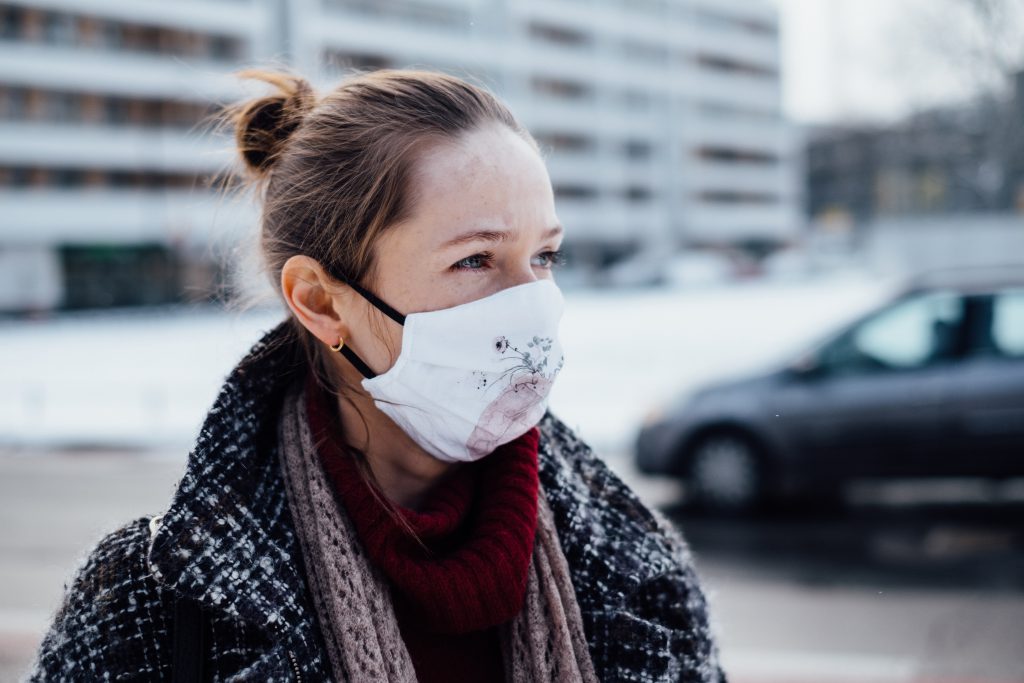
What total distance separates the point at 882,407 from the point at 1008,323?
1050mm

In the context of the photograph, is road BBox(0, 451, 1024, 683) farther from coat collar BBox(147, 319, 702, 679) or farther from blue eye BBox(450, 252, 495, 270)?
blue eye BBox(450, 252, 495, 270)

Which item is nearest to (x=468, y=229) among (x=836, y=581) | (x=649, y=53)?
(x=836, y=581)

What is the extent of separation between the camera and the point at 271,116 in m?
1.78

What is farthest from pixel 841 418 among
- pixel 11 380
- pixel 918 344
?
pixel 11 380

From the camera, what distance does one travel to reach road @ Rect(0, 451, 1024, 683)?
4766 millimetres

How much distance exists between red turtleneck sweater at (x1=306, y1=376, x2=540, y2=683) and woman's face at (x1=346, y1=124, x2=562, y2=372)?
0.25 metres

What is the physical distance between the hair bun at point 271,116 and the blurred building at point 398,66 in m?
23.9

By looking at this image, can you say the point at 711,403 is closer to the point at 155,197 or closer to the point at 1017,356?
the point at 1017,356

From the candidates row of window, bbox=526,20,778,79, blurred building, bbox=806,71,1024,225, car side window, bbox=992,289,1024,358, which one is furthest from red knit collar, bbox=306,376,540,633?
row of window, bbox=526,20,778,79

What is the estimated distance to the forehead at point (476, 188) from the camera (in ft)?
5.08

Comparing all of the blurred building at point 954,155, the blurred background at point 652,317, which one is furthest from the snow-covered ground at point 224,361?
the blurred building at point 954,155

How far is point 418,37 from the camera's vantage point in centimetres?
5697

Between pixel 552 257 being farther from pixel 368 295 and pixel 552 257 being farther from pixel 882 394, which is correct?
pixel 882 394

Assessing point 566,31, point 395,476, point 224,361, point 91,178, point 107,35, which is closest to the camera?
point 395,476
